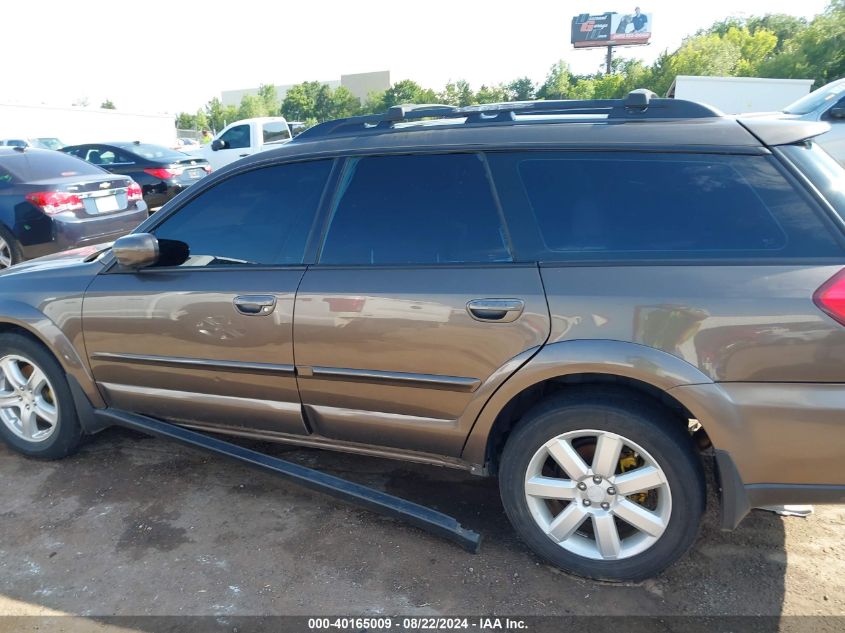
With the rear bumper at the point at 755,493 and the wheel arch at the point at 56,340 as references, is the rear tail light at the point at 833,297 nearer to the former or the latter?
the rear bumper at the point at 755,493

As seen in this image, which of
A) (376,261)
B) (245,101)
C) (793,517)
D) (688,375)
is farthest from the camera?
(245,101)

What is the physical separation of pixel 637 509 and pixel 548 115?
5.61 feet

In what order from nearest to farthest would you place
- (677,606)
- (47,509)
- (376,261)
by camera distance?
(677,606), (376,261), (47,509)

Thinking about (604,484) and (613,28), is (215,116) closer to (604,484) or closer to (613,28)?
(613,28)

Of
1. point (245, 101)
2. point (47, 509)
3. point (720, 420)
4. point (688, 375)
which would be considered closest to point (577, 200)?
point (688, 375)

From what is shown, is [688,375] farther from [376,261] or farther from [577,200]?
[376,261]

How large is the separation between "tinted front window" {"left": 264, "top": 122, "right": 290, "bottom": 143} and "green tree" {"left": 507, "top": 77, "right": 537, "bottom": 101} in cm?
4373

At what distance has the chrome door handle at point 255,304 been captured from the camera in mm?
2725

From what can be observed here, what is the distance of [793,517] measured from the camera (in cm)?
285

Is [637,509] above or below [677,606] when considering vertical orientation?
above

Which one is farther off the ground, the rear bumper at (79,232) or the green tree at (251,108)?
the rear bumper at (79,232)

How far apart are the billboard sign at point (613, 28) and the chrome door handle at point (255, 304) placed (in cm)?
5739

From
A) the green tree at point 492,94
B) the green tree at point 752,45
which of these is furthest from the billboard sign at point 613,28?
the green tree at point 752,45

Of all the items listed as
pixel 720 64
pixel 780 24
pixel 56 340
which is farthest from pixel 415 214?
pixel 780 24
